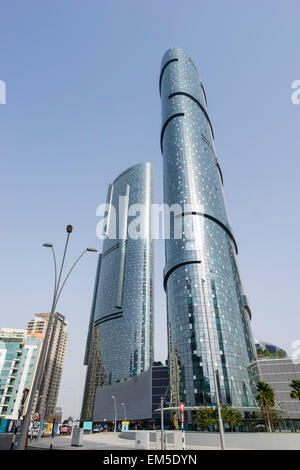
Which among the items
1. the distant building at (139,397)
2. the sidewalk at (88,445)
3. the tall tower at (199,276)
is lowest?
the sidewalk at (88,445)

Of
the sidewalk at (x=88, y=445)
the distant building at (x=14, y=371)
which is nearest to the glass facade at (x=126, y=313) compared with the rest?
the distant building at (x=14, y=371)

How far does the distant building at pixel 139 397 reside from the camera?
11456cm

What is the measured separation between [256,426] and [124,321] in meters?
103

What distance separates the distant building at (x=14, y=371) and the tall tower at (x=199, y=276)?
51964 millimetres

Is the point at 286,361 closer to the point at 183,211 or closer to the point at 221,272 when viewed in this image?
the point at 221,272

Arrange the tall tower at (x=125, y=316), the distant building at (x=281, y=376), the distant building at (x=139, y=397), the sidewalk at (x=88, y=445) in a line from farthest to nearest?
the tall tower at (x=125, y=316) < the distant building at (x=139, y=397) < the distant building at (x=281, y=376) < the sidewalk at (x=88, y=445)

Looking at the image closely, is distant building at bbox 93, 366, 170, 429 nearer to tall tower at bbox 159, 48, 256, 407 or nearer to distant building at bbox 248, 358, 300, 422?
tall tower at bbox 159, 48, 256, 407

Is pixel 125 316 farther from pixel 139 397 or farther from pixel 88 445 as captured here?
pixel 88 445

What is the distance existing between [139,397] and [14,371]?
60.7 m

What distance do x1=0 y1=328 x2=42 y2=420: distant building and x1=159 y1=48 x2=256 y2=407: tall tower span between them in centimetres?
5196

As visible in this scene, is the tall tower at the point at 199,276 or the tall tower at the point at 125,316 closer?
the tall tower at the point at 199,276

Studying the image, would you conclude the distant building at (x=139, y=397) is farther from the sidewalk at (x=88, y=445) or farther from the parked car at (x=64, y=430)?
the sidewalk at (x=88, y=445)

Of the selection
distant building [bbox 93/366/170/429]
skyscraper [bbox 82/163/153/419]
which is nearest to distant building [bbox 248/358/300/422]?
distant building [bbox 93/366/170/429]

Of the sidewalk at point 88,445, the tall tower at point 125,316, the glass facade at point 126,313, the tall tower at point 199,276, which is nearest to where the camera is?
the sidewalk at point 88,445
